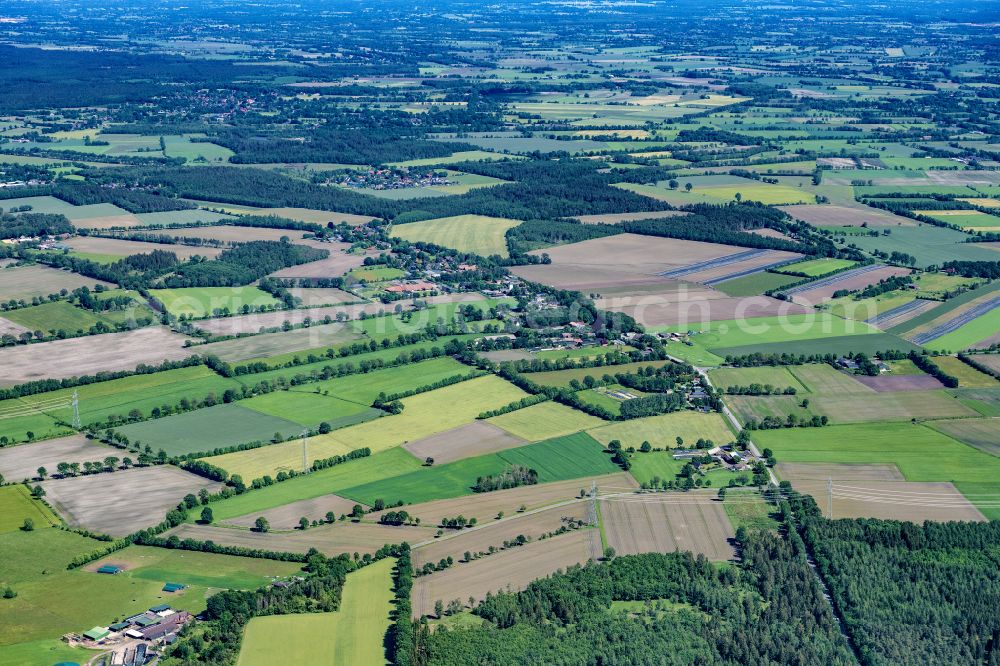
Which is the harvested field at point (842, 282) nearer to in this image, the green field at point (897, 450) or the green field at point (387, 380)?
the green field at point (897, 450)

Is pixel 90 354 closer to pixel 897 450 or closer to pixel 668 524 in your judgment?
pixel 668 524

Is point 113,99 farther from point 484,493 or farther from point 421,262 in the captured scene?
point 484,493

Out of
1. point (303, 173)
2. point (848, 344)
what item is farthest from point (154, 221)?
point (848, 344)

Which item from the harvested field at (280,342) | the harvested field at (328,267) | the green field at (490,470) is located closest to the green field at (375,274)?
the harvested field at (328,267)

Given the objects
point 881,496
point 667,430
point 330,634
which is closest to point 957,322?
point 667,430

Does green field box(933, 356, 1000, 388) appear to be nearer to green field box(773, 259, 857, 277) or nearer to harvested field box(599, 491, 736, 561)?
green field box(773, 259, 857, 277)

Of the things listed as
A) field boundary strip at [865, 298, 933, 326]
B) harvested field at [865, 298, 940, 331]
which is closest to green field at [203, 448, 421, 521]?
harvested field at [865, 298, 940, 331]
